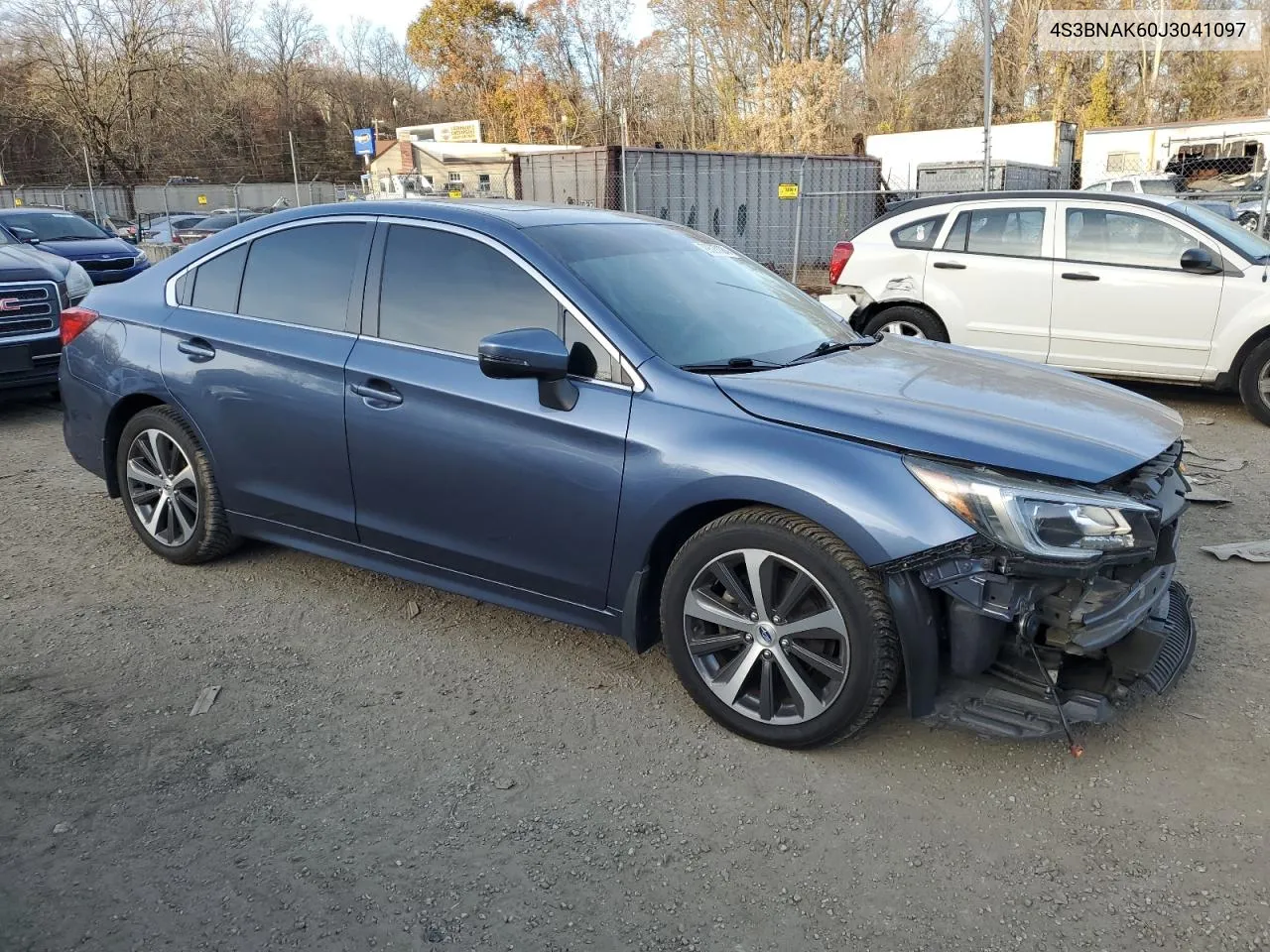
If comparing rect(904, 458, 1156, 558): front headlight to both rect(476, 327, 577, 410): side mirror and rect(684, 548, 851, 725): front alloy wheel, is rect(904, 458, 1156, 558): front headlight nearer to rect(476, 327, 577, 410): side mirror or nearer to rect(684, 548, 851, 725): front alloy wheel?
rect(684, 548, 851, 725): front alloy wheel

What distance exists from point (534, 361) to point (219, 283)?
198 centimetres

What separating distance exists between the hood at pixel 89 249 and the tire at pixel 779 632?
13204mm

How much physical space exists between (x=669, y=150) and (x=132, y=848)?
16982 millimetres

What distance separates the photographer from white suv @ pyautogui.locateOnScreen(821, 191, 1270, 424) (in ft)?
23.3

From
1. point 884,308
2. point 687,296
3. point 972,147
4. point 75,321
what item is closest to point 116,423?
point 75,321

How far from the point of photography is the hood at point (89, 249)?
13.4m

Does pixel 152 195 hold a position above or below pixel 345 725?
above

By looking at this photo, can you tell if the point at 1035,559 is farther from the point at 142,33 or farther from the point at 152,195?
the point at 142,33

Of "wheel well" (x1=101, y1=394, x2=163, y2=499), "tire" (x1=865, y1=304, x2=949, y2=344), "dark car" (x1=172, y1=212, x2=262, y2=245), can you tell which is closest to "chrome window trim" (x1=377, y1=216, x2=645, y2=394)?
"wheel well" (x1=101, y1=394, x2=163, y2=499)

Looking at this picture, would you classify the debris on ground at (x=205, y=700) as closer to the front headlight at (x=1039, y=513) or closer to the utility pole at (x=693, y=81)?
the front headlight at (x=1039, y=513)

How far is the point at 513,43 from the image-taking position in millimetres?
68188

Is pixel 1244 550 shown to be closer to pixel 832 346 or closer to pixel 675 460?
pixel 832 346

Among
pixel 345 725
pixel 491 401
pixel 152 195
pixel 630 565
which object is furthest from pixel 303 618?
pixel 152 195

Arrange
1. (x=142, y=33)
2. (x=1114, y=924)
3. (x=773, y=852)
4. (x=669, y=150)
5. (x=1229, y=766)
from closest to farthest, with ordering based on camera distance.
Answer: (x=1114, y=924)
(x=773, y=852)
(x=1229, y=766)
(x=669, y=150)
(x=142, y=33)
